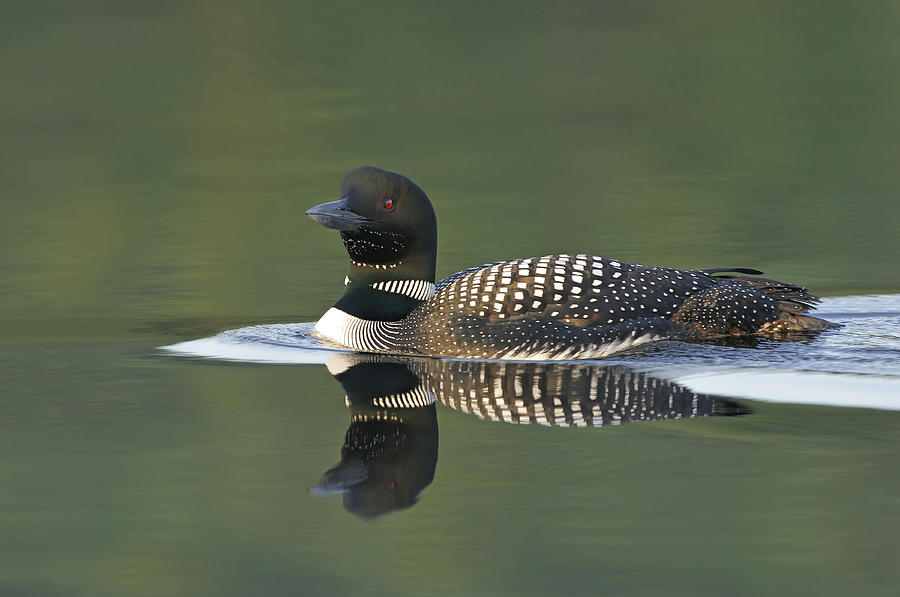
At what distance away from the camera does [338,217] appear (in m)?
7.35

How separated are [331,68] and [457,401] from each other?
14.3 metres

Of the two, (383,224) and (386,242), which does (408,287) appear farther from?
(383,224)

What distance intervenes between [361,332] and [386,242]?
1.46ft

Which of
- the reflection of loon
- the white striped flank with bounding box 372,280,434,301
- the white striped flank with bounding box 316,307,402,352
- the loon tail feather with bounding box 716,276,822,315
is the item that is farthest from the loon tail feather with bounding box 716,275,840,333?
the white striped flank with bounding box 316,307,402,352

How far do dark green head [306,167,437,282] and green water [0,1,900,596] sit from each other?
0.77 meters

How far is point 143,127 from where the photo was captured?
1605cm

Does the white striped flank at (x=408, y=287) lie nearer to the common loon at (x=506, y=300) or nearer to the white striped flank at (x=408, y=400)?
the common loon at (x=506, y=300)

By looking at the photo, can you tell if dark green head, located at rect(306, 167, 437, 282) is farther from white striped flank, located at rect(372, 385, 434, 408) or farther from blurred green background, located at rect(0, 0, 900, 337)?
white striped flank, located at rect(372, 385, 434, 408)

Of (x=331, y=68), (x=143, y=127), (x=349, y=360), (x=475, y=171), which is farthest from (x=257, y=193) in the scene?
(x=331, y=68)

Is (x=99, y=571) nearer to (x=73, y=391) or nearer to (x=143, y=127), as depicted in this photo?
(x=73, y=391)

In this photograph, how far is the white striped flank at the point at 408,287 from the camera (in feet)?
25.2

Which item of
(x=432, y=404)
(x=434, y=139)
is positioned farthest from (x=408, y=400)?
(x=434, y=139)

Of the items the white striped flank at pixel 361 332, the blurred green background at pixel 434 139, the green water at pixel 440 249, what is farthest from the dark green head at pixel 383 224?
the blurred green background at pixel 434 139

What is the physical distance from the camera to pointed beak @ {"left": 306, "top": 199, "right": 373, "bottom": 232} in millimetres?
7262
